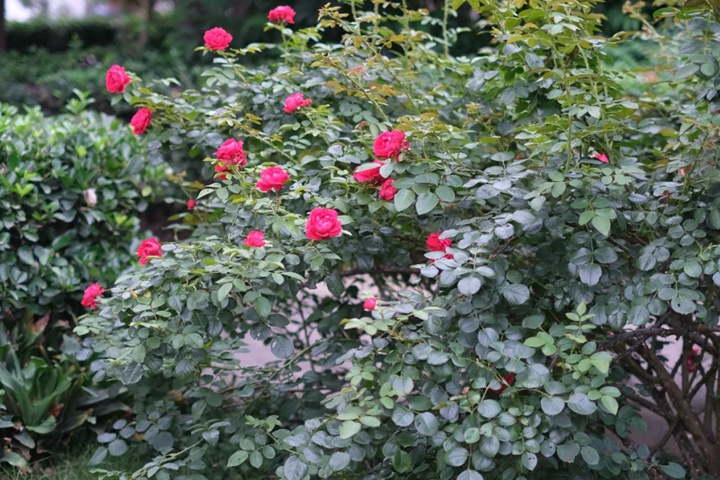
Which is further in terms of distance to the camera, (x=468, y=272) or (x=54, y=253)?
(x=54, y=253)

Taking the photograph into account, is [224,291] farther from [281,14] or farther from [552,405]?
[281,14]

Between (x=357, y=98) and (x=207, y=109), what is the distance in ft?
1.99

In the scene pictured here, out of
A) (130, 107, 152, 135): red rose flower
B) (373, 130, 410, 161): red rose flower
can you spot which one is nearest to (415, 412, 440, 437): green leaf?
(373, 130, 410, 161): red rose flower

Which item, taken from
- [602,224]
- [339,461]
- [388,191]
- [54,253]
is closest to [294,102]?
[388,191]

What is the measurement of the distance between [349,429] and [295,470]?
0.30 m

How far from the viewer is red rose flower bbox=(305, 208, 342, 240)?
2.12m

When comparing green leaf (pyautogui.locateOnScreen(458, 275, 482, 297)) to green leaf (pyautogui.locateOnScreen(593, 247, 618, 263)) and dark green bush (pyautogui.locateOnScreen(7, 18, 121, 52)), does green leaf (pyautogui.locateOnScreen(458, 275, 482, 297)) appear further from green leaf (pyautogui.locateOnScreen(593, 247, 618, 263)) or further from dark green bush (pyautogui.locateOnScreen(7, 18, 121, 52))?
dark green bush (pyautogui.locateOnScreen(7, 18, 121, 52))

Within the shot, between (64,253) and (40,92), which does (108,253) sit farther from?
(40,92)

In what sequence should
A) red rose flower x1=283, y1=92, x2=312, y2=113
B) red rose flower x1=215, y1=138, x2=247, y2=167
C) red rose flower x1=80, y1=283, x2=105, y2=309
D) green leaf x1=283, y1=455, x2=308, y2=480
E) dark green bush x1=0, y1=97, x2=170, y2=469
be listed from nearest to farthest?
green leaf x1=283, y1=455, x2=308, y2=480, red rose flower x1=215, y1=138, x2=247, y2=167, red rose flower x1=283, y1=92, x2=312, y2=113, red rose flower x1=80, y1=283, x2=105, y2=309, dark green bush x1=0, y1=97, x2=170, y2=469

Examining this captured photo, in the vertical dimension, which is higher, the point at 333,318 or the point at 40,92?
the point at 333,318

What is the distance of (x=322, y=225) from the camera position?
2.12 meters

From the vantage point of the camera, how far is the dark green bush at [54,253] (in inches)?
129

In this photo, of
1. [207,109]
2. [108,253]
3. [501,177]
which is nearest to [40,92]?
[108,253]

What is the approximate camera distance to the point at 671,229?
2232mm
